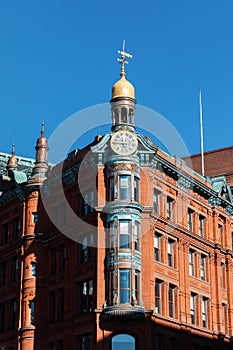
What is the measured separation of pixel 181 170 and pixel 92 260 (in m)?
12.1

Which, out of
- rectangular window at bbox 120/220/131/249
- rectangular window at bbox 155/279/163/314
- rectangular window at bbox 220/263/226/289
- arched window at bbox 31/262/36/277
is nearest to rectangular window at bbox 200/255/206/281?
rectangular window at bbox 220/263/226/289

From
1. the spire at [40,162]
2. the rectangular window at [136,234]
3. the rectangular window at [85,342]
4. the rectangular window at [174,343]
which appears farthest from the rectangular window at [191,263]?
the spire at [40,162]

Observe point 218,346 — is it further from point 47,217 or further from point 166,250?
point 47,217

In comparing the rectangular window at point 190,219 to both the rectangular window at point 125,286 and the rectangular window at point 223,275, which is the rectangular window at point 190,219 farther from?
the rectangular window at point 125,286

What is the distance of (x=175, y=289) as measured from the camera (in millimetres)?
67125

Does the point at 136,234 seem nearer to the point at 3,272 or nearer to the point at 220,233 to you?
the point at 220,233

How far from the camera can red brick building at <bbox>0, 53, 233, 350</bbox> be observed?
62.2 meters

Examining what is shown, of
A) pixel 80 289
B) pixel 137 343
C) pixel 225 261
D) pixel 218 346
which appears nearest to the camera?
pixel 137 343

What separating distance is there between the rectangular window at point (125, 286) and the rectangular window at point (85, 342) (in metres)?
4.01

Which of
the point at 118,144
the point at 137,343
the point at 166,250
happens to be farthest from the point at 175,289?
the point at 118,144

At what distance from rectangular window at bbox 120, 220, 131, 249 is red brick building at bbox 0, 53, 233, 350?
0.08 meters

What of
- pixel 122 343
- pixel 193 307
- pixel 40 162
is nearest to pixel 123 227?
pixel 122 343

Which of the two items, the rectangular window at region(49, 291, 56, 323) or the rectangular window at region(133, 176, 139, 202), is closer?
the rectangular window at region(133, 176, 139, 202)

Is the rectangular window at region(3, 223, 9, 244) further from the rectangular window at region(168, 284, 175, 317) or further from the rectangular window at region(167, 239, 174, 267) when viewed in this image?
the rectangular window at region(168, 284, 175, 317)
